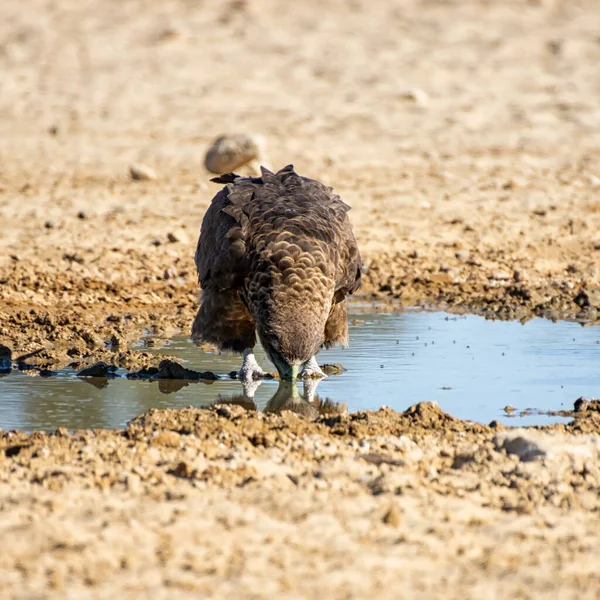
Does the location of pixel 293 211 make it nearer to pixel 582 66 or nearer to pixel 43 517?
pixel 43 517

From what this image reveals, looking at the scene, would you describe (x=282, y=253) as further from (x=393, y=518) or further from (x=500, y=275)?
(x=500, y=275)

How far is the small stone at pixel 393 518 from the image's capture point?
16.3ft

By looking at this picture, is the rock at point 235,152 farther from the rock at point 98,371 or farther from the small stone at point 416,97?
the rock at point 98,371

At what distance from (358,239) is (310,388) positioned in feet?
19.5

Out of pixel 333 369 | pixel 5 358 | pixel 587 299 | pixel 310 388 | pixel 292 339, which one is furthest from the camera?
pixel 587 299

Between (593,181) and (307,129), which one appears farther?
(307,129)

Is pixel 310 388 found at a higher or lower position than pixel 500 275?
lower

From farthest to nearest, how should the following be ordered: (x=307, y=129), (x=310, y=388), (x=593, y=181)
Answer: (x=307, y=129), (x=593, y=181), (x=310, y=388)

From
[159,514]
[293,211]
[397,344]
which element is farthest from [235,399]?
[159,514]

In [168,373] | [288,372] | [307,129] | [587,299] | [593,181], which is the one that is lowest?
[168,373]

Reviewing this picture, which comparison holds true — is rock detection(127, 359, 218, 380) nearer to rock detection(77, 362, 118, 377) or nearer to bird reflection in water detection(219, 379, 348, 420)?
rock detection(77, 362, 118, 377)

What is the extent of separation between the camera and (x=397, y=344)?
992 centimetres

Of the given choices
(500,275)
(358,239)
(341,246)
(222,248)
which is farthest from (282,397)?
(358,239)

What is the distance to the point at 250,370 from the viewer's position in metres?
8.84
